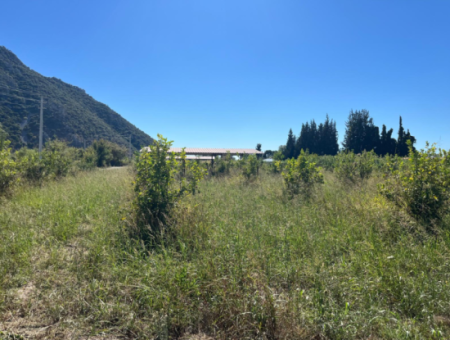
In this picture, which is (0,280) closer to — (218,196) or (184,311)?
(184,311)

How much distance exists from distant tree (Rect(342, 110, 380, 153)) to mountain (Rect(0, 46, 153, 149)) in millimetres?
44106

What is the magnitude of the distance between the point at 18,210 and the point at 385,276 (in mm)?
6335

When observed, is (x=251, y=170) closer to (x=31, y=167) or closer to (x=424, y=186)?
(x=424, y=186)

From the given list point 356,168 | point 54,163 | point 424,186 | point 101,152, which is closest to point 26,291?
point 424,186

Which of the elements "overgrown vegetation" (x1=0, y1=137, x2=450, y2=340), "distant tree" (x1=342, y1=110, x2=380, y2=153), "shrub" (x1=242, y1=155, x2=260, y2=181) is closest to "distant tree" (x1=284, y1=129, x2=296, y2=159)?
"distant tree" (x1=342, y1=110, x2=380, y2=153)

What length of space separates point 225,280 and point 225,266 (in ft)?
0.67

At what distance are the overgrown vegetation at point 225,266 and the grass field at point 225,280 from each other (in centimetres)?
1

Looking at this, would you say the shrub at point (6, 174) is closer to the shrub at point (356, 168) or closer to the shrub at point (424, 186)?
the shrub at point (424, 186)

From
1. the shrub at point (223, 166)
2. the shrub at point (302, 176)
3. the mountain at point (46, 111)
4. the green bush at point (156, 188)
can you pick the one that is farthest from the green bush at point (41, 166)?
the mountain at point (46, 111)

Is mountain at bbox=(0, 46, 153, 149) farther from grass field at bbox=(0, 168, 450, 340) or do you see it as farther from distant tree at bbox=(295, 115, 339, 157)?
distant tree at bbox=(295, 115, 339, 157)

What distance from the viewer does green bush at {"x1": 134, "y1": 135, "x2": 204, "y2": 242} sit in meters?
3.65

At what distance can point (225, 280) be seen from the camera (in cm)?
228

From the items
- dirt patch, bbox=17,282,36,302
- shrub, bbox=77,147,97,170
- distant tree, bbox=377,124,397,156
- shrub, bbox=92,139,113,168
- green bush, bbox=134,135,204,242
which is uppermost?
distant tree, bbox=377,124,397,156

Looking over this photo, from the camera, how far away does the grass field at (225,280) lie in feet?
6.04
